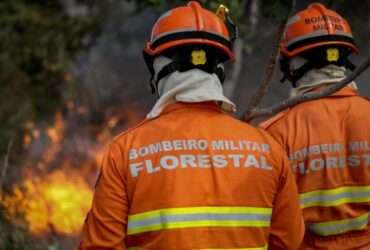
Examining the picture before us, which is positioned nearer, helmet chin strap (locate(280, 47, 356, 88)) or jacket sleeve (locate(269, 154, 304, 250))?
jacket sleeve (locate(269, 154, 304, 250))

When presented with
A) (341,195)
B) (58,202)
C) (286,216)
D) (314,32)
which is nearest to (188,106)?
(286,216)

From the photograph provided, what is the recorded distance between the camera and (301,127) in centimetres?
362

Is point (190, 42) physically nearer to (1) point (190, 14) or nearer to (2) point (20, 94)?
(1) point (190, 14)

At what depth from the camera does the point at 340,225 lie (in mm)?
3551

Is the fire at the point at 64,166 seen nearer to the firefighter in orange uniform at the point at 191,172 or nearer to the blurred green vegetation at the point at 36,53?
the blurred green vegetation at the point at 36,53

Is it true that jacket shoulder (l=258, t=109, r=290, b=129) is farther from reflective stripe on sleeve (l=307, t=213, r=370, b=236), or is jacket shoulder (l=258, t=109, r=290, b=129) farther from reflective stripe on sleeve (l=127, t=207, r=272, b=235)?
reflective stripe on sleeve (l=127, t=207, r=272, b=235)

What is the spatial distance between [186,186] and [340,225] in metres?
1.22

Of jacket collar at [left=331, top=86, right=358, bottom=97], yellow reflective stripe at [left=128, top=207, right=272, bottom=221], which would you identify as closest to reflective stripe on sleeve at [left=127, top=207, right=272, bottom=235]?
yellow reflective stripe at [left=128, top=207, right=272, bottom=221]

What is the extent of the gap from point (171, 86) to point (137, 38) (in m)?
8.16

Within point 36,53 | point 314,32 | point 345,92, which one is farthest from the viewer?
point 36,53

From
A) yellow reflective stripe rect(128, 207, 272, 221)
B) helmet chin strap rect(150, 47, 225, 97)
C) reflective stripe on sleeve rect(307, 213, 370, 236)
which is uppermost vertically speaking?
helmet chin strap rect(150, 47, 225, 97)

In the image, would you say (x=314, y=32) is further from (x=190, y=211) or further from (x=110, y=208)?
(x=110, y=208)

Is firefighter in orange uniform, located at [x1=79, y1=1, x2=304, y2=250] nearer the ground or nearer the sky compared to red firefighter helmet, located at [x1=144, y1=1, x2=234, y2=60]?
nearer the ground

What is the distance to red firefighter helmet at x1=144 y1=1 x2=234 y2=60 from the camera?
9.31ft
